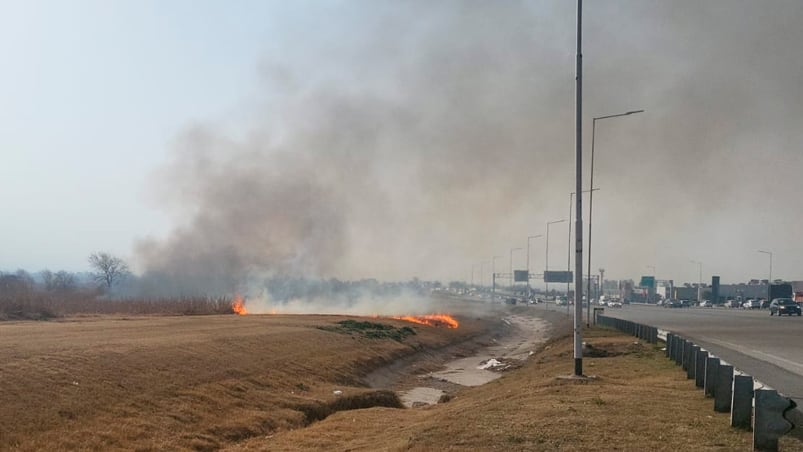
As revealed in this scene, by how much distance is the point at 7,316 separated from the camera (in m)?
42.9

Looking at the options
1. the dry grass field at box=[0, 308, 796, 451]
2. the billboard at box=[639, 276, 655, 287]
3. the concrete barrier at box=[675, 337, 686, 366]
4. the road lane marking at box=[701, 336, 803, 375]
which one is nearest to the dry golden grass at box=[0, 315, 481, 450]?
the dry grass field at box=[0, 308, 796, 451]

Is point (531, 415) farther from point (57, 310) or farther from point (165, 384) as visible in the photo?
point (57, 310)

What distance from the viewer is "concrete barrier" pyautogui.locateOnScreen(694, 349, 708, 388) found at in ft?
53.4

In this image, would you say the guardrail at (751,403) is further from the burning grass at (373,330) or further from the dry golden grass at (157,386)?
the burning grass at (373,330)

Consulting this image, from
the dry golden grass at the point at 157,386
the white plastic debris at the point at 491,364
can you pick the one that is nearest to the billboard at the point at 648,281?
the white plastic debris at the point at 491,364

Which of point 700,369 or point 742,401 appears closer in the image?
point 742,401

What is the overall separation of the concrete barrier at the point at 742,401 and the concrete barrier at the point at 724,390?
4.56 feet

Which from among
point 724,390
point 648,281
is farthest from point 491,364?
point 648,281

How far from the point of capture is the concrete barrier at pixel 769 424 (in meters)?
9.80

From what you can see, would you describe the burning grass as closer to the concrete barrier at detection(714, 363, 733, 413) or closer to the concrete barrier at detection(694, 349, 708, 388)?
the concrete barrier at detection(694, 349, 708, 388)

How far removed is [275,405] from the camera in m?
21.6

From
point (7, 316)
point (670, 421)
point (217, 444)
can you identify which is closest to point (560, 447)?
point (670, 421)

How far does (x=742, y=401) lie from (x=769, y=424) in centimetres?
136

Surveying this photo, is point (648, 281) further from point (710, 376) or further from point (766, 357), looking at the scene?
point (710, 376)
